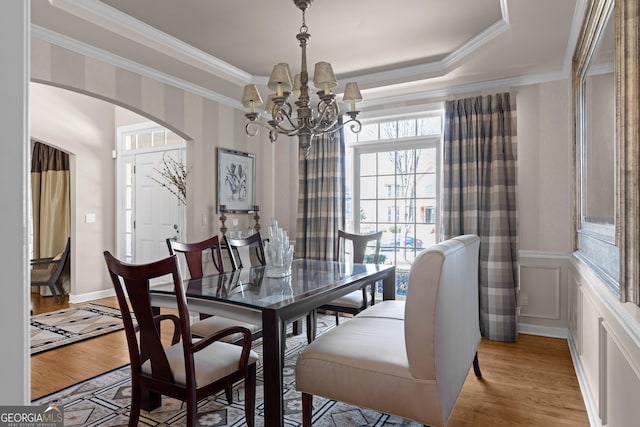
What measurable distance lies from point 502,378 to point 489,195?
5.76 feet

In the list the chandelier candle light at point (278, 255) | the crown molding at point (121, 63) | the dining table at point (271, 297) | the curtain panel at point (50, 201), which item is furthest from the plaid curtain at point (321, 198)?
the curtain panel at point (50, 201)

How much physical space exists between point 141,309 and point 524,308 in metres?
3.56

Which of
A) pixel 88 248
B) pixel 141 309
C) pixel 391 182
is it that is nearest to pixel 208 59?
pixel 391 182

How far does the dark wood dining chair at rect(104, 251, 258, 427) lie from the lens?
5.57ft

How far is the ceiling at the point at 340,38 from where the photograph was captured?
2.72 meters

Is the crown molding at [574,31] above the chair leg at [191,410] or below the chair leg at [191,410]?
above

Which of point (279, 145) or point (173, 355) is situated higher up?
point (279, 145)

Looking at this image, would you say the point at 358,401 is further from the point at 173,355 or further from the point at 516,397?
the point at 516,397

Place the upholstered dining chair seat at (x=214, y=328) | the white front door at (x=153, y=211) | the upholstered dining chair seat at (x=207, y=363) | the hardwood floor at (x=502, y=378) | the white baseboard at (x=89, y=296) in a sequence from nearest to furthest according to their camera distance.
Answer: the upholstered dining chair seat at (x=207, y=363)
the hardwood floor at (x=502, y=378)
the upholstered dining chair seat at (x=214, y=328)
the white baseboard at (x=89, y=296)
the white front door at (x=153, y=211)

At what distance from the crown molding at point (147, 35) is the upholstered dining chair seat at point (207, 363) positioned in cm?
233

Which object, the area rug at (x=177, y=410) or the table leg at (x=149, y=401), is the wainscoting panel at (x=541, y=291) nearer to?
the area rug at (x=177, y=410)

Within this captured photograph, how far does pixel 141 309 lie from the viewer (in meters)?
1.74
